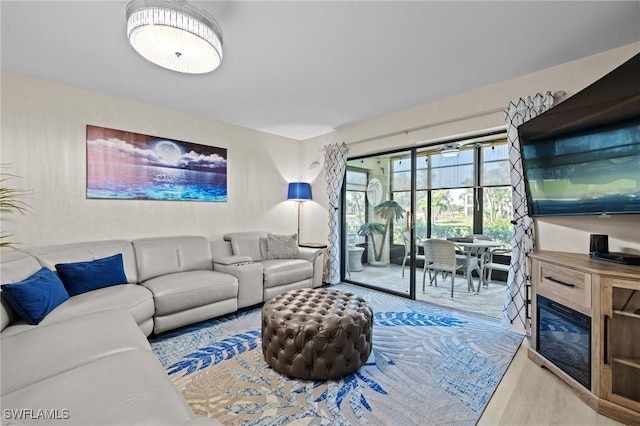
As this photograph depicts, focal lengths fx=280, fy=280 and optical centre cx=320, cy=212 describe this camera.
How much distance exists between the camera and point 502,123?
9.71 feet

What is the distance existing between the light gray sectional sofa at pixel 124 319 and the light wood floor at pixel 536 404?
1.76 m

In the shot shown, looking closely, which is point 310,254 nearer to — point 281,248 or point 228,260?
point 281,248

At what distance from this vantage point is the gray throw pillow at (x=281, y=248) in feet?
13.6

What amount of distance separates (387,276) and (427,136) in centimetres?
219

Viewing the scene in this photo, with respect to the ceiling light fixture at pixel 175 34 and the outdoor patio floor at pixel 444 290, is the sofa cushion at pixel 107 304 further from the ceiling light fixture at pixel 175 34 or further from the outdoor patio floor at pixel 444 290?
the outdoor patio floor at pixel 444 290

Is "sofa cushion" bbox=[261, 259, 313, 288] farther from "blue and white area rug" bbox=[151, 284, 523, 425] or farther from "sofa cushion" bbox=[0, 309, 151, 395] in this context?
"sofa cushion" bbox=[0, 309, 151, 395]

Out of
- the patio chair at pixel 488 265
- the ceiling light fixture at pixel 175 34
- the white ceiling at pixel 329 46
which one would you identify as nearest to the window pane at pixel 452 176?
the patio chair at pixel 488 265

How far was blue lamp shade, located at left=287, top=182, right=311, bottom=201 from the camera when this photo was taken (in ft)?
15.9

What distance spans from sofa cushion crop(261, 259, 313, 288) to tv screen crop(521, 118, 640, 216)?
2.72 meters

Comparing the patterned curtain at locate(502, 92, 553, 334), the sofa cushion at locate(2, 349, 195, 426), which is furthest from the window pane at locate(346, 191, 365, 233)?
the sofa cushion at locate(2, 349, 195, 426)

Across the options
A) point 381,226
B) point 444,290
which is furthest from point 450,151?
point 444,290

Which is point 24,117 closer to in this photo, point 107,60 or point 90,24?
point 107,60

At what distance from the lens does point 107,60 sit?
2.51m

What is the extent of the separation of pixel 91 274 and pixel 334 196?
3209mm
